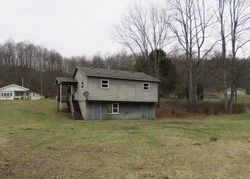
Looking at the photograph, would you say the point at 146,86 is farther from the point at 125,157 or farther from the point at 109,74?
the point at 125,157

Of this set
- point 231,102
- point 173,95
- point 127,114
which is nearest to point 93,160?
point 127,114

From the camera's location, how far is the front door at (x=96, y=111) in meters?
34.0

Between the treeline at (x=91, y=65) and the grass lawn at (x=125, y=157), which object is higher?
the treeline at (x=91, y=65)

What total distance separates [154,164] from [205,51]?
39295 millimetres

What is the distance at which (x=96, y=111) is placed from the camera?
34188 mm

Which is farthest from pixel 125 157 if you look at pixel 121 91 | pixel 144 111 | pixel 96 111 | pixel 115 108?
pixel 144 111

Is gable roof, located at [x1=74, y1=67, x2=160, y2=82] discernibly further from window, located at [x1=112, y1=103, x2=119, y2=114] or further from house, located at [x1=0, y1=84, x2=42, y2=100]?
house, located at [x1=0, y1=84, x2=42, y2=100]

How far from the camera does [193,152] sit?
1191cm

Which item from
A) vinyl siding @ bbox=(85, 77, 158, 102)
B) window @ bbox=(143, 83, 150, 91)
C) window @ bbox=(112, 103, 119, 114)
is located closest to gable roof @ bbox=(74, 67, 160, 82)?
vinyl siding @ bbox=(85, 77, 158, 102)

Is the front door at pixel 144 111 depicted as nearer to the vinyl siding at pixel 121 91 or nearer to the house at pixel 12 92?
the vinyl siding at pixel 121 91

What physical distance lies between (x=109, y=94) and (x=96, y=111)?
2192mm

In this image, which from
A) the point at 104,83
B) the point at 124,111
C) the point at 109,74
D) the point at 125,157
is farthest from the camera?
the point at 124,111

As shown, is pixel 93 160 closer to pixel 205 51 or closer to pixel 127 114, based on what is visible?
pixel 127 114

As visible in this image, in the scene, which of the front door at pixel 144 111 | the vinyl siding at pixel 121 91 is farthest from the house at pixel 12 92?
the vinyl siding at pixel 121 91
